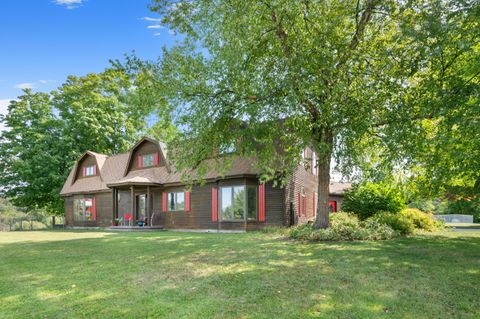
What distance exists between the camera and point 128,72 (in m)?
11.9

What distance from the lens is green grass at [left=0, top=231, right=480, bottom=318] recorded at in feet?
13.9

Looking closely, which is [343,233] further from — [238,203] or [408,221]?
[238,203]

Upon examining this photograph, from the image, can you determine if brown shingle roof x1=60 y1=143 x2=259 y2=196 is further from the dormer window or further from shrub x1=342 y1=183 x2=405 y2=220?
shrub x1=342 y1=183 x2=405 y2=220

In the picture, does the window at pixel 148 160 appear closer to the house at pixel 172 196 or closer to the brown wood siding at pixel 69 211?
the house at pixel 172 196

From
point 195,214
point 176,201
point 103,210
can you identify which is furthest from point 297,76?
point 103,210

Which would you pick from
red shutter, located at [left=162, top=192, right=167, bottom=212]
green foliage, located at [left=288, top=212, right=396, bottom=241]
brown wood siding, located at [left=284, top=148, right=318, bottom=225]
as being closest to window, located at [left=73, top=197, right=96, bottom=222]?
red shutter, located at [left=162, top=192, right=167, bottom=212]

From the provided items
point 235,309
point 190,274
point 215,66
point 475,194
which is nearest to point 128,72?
point 215,66

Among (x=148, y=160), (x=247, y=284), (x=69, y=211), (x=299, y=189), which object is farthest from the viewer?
(x=69, y=211)

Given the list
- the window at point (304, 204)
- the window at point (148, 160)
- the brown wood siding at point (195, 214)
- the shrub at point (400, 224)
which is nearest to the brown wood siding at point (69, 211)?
the window at point (148, 160)

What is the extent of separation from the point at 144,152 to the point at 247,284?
1799 cm

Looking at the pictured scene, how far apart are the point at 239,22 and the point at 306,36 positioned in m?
2.04

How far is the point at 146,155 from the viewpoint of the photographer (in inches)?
864

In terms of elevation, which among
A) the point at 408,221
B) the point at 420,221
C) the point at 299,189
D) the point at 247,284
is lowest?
the point at 420,221

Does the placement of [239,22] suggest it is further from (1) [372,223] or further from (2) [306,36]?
(1) [372,223]
